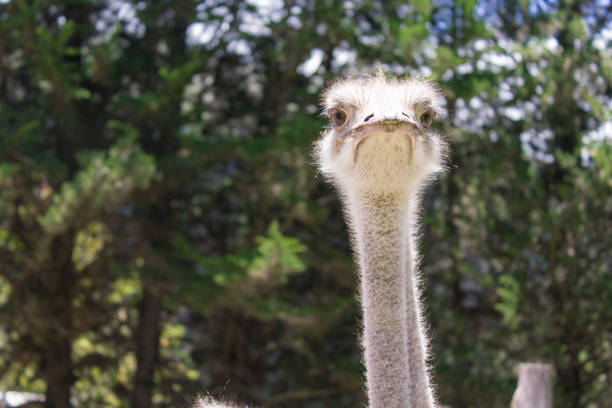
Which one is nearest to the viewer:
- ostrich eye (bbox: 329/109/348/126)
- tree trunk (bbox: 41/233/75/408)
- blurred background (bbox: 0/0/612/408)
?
ostrich eye (bbox: 329/109/348/126)

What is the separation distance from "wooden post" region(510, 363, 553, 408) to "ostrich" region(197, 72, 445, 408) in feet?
2.01

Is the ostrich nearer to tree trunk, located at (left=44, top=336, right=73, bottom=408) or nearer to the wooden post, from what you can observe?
the wooden post

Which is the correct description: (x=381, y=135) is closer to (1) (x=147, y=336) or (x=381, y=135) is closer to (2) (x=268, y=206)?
(2) (x=268, y=206)

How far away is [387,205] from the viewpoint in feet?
6.34

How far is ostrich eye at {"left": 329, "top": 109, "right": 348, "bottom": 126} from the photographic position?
2.05m

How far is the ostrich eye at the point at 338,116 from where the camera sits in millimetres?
2055

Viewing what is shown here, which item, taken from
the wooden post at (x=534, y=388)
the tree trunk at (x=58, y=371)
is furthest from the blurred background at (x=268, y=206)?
the wooden post at (x=534, y=388)

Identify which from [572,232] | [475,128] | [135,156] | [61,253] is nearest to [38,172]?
[135,156]

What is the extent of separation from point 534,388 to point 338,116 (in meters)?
1.07

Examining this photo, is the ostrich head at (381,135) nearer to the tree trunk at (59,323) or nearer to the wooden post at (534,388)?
the wooden post at (534,388)

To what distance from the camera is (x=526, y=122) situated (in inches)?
257

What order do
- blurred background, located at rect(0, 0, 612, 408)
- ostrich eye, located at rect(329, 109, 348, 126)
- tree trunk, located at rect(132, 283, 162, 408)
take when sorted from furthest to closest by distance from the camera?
1. tree trunk, located at rect(132, 283, 162, 408)
2. blurred background, located at rect(0, 0, 612, 408)
3. ostrich eye, located at rect(329, 109, 348, 126)

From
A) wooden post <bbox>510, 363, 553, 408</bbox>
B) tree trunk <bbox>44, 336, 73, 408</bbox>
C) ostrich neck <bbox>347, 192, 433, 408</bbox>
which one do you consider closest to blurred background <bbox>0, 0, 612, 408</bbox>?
tree trunk <bbox>44, 336, 73, 408</bbox>

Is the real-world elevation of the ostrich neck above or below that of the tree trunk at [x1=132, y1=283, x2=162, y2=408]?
below
